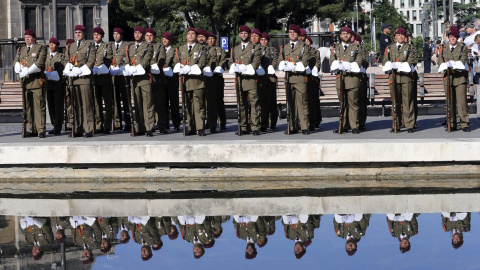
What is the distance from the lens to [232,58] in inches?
767

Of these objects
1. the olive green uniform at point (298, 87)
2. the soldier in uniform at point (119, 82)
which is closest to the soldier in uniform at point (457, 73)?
the olive green uniform at point (298, 87)

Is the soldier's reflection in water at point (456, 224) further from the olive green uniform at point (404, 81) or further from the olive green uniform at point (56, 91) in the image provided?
the olive green uniform at point (56, 91)

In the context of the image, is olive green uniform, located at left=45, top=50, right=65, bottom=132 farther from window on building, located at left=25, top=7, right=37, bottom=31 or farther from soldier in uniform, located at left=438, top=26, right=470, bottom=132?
window on building, located at left=25, top=7, right=37, bottom=31

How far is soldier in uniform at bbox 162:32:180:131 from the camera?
66.6 feet

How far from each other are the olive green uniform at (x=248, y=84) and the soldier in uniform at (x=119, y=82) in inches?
80.0

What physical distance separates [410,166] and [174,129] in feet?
20.6

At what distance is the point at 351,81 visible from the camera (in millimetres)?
19516

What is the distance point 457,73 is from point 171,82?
17.7 ft

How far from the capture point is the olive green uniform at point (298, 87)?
19266mm

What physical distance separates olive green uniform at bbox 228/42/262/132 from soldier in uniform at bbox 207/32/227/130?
41cm

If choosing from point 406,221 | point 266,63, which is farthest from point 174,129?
point 406,221

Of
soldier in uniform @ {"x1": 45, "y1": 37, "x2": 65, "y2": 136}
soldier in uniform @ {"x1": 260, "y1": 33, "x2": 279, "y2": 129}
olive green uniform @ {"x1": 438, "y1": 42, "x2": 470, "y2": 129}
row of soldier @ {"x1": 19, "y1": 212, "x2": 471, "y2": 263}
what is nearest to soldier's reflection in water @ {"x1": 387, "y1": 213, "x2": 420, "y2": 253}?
row of soldier @ {"x1": 19, "y1": 212, "x2": 471, "y2": 263}

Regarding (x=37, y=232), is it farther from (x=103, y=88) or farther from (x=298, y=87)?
(x=103, y=88)

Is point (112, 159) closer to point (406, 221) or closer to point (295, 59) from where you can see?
point (295, 59)
